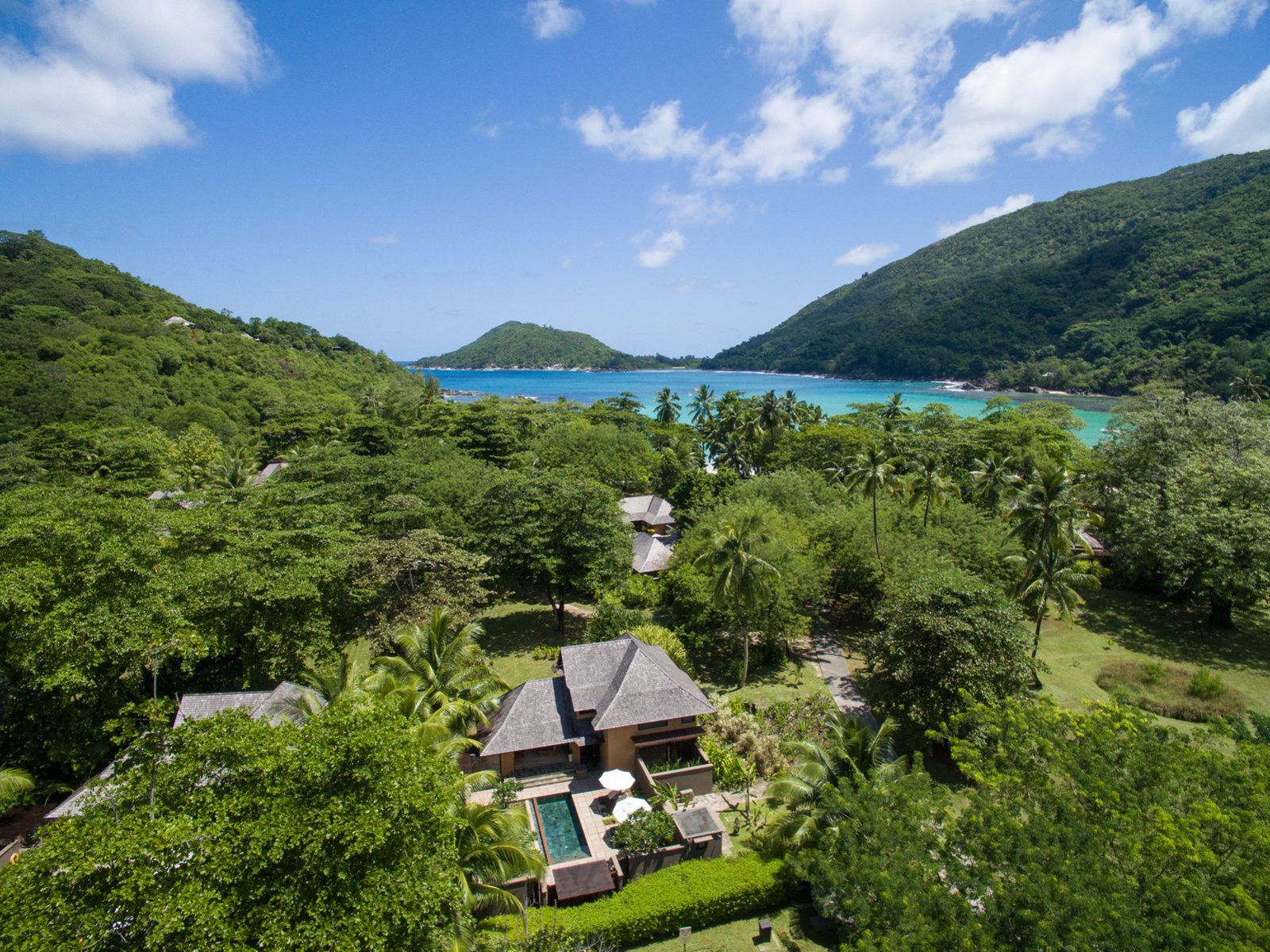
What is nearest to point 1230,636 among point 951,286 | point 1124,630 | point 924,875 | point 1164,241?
point 1124,630

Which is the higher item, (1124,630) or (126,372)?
(126,372)

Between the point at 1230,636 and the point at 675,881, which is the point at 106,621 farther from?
the point at 1230,636

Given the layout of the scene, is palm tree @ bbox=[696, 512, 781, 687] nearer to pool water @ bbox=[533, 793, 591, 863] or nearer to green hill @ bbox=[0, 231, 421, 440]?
pool water @ bbox=[533, 793, 591, 863]

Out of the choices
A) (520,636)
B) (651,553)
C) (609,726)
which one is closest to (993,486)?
(651,553)

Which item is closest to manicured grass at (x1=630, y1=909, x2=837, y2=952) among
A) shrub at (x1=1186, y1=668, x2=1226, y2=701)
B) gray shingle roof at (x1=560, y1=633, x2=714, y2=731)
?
gray shingle roof at (x1=560, y1=633, x2=714, y2=731)

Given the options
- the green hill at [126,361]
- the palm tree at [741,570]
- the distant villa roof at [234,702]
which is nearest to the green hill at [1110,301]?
the palm tree at [741,570]
